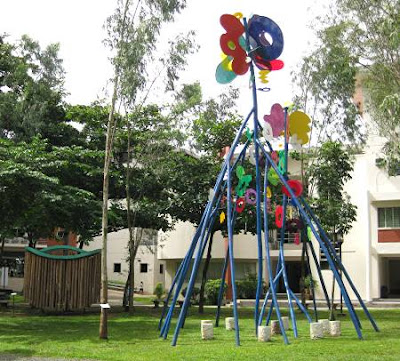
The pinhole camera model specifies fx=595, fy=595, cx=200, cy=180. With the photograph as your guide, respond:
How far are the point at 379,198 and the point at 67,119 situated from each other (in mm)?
14935

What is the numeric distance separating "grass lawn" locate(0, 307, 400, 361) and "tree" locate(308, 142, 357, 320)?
164 inches

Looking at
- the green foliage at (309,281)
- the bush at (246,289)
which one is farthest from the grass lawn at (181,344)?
the bush at (246,289)

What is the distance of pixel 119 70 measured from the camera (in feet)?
44.7

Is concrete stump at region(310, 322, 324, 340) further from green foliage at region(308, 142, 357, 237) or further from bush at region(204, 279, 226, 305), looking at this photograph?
bush at region(204, 279, 226, 305)

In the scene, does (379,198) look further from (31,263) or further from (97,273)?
(31,263)

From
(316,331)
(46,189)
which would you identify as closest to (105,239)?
(46,189)

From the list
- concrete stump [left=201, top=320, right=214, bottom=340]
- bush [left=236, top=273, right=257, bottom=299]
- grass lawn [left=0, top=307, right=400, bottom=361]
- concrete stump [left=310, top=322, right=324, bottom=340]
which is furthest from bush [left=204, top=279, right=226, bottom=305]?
concrete stump [left=310, top=322, right=324, bottom=340]

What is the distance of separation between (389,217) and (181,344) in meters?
19.1

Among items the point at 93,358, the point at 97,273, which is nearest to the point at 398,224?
the point at 97,273

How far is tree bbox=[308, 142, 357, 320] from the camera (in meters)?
19.9

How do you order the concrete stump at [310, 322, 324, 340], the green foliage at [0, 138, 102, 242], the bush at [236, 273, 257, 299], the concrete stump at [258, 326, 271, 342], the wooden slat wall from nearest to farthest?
the concrete stump at [258, 326, 271, 342], the concrete stump at [310, 322, 324, 340], the green foliage at [0, 138, 102, 242], the wooden slat wall, the bush at [236, 273, 257, 299]

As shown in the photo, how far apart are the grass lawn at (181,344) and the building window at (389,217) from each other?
40.0ft

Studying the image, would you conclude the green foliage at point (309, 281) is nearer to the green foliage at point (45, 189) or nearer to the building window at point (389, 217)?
the building window at point (389, 217)

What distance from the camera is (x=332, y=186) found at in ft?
66.9
